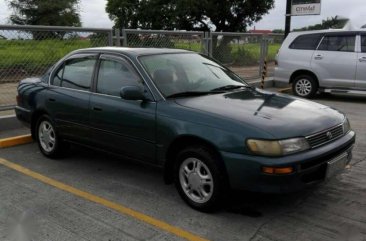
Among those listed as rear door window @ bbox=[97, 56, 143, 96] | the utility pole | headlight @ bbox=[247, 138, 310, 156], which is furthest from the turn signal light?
the utility pole

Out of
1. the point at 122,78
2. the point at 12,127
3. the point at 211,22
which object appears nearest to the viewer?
the point at 122,78

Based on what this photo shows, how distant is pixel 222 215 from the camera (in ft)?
13.9

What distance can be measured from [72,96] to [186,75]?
1507 millimetres

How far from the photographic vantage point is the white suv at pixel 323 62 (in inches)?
420

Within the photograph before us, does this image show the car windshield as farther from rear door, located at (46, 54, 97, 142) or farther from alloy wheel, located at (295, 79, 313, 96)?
alloy wheel, located at (295, 79, 313, 96)

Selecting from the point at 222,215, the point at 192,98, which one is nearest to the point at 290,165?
the point at 222,215

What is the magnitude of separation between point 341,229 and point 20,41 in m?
6.09

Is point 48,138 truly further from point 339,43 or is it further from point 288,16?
point 288,16

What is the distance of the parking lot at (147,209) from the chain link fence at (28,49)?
8.34 ft

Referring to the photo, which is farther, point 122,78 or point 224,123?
point 122,78

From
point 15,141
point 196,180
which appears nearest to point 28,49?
point 15,141

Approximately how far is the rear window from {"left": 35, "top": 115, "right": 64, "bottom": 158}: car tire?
7.58 meters

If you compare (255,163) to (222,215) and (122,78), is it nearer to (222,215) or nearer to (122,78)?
(222,215)

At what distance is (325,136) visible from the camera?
165 inches
